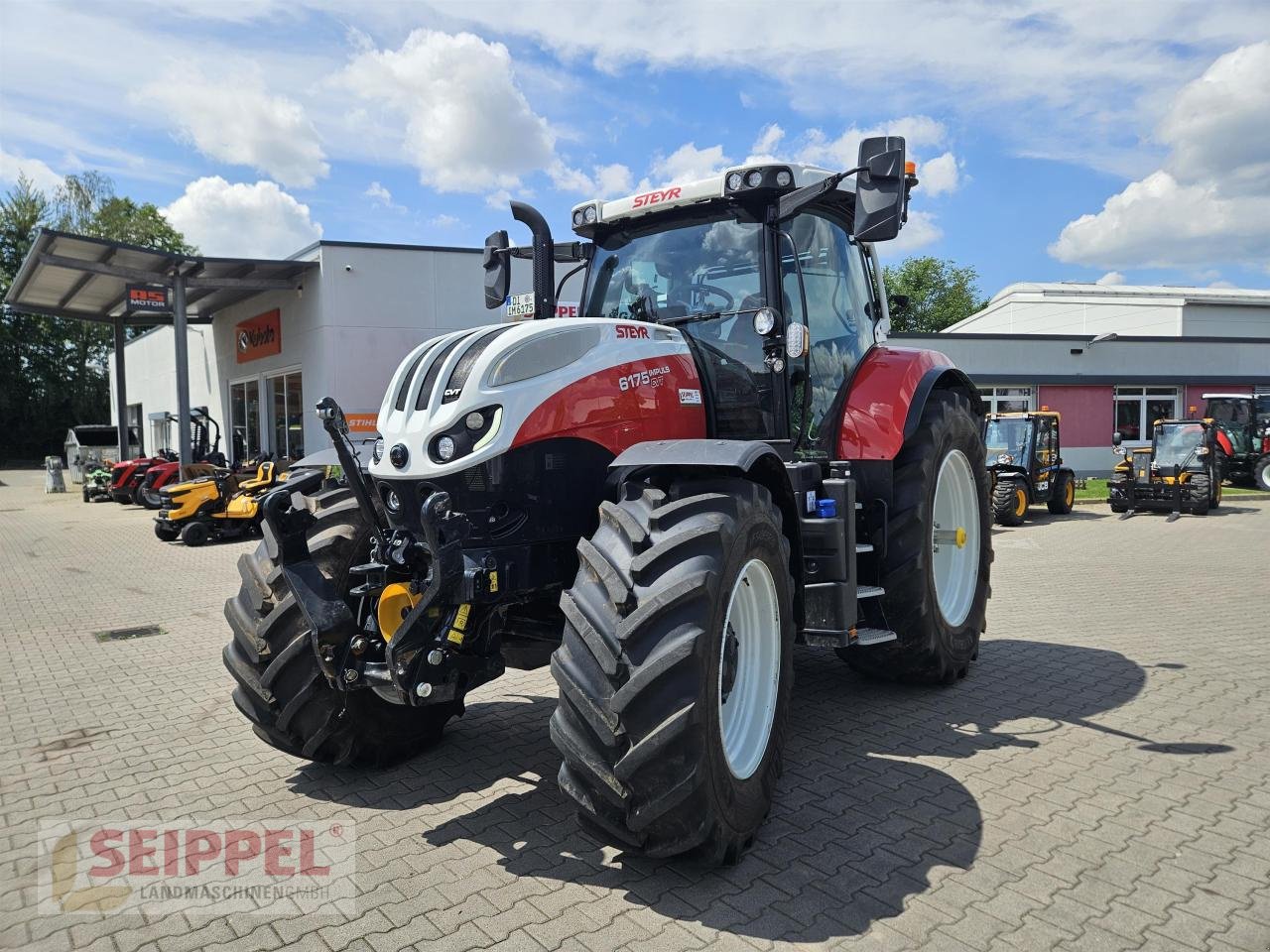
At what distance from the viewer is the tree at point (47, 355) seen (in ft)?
149

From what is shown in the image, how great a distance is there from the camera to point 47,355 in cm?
4647

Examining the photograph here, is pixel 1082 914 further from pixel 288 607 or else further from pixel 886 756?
pixel 288 607

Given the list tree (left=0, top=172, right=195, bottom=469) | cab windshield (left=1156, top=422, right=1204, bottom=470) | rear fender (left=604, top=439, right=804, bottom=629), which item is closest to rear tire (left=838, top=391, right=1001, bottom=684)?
rear fender (left=604, top=439, right=804, bottom=629)

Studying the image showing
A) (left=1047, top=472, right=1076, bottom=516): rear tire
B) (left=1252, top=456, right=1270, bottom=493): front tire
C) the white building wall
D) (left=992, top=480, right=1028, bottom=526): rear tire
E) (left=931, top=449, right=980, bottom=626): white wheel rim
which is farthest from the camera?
the white building wall

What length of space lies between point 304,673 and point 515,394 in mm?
1510

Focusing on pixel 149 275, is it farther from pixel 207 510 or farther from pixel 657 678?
pixel 657 678

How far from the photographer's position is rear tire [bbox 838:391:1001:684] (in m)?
4.83

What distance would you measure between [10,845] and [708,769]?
9.30 ft

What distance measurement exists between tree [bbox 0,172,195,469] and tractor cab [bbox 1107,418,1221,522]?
45.8 meters

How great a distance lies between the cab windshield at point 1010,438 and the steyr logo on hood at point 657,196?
13391 millimetres

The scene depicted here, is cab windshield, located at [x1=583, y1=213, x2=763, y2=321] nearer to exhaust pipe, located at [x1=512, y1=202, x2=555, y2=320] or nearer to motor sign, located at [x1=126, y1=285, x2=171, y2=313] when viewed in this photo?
exhaust pipe, located at [x1=512, y1=202, x2=555, y2=320]

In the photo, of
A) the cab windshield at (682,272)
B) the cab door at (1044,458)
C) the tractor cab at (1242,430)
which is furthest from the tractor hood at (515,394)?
the tractor cab at (1242,430)

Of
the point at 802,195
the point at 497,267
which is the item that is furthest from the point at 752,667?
the point at 497,267

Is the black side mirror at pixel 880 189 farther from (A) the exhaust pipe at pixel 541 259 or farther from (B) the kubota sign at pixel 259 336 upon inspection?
(B) the kubota sign at pixel 259 336
